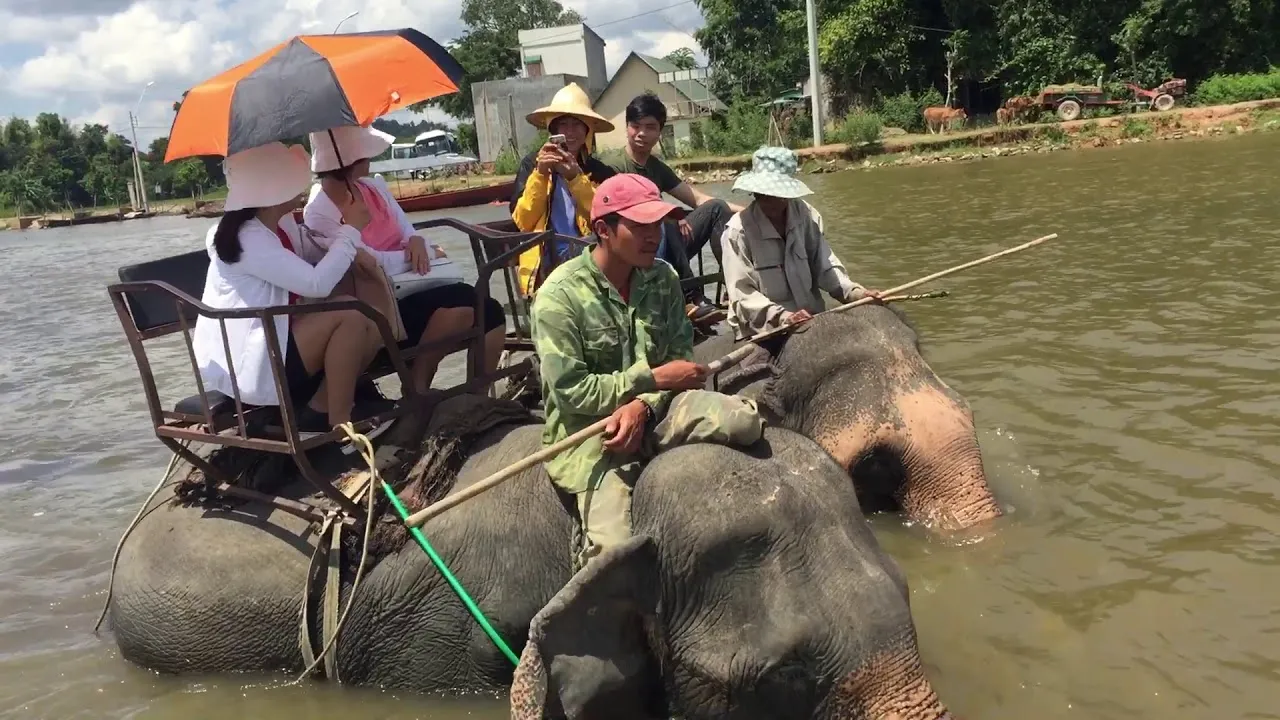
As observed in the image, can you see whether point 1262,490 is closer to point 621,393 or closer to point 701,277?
point 701,277

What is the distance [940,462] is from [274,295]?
2.75 m

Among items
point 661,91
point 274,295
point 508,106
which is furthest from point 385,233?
point 661,91

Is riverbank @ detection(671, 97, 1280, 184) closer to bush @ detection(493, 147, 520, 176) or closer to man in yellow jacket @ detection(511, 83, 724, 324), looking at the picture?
bush @ detection(493, 147, 520, 176)

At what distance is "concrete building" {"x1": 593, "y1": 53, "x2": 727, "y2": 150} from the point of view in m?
51.5

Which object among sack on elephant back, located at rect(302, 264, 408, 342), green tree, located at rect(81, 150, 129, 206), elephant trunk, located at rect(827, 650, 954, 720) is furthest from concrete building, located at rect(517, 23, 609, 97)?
elephant trunk, located at rect(827, 650, 954, 720)

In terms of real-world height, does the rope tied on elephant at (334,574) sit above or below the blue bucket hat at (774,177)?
below

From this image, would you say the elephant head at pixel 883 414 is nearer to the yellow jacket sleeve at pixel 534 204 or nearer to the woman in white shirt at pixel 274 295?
the yellow jacket sleeve at pixel 534 204

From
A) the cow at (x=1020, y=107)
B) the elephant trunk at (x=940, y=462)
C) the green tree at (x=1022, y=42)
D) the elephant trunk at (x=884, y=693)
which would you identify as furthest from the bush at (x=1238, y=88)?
the elephant trunk at (x=884, y=693)

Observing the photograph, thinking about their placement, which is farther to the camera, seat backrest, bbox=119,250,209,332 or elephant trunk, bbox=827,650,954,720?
seat backrest, bbox=119,250,209,332

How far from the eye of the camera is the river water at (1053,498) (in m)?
3.75

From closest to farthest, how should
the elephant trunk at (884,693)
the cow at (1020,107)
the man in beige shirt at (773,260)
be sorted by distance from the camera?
the elephant trunk at (884,693), the man in beige shirt at (773,260), the cow at (1020,107)

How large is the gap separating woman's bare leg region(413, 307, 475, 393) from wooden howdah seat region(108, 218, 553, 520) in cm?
9

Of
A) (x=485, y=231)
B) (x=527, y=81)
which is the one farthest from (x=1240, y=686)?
(x=527, y=81)

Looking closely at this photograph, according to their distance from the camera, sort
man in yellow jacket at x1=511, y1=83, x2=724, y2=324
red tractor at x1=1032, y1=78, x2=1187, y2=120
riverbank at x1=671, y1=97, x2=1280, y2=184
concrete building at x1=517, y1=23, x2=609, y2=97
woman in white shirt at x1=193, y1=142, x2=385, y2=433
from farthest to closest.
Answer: concrete building at x1=517, y1=23, x2=609, y2=97 < red tractor at x1=1032, y1=78, x2=1187, y2=120 < riverbank at x1=671, y1=97, x2=1280, y2=184 < man in yellow jacket at x1=511, y1=83, x2=724, y2=324 < woman in white shirt at x1=193, y1=142, x2=385, y2=433
